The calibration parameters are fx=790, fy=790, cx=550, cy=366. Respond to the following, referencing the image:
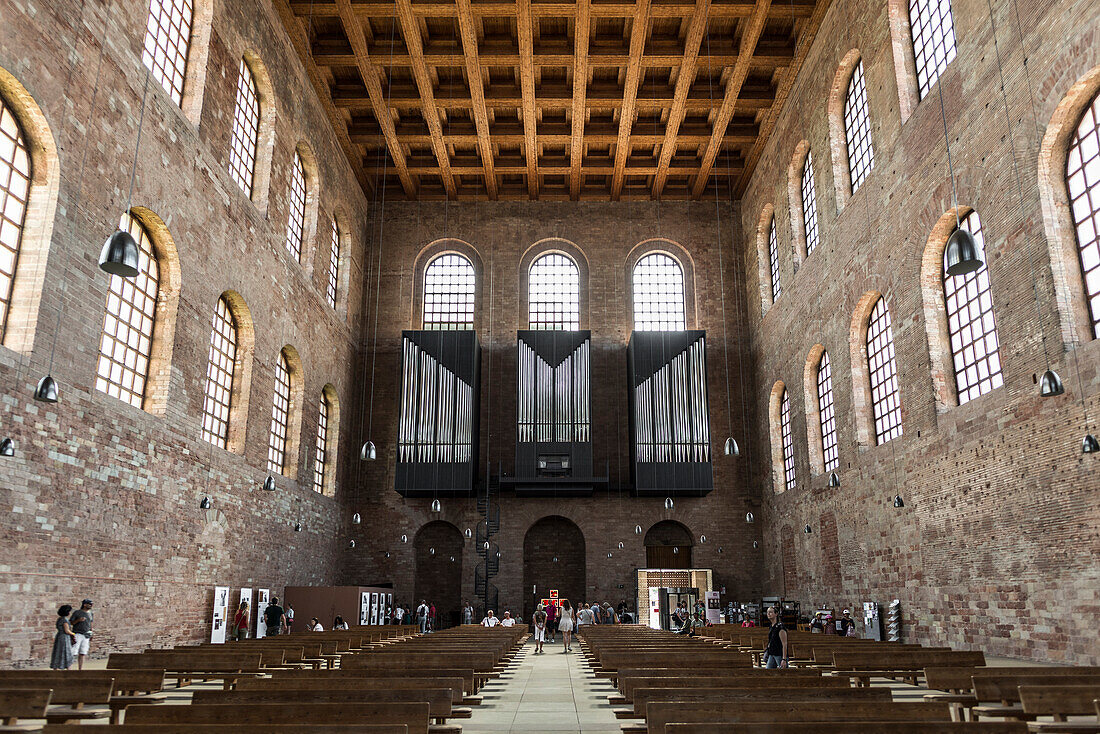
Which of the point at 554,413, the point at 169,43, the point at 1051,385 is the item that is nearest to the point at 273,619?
the point at 554,413

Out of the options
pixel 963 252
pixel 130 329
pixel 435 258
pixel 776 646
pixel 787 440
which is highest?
pixel 435 258

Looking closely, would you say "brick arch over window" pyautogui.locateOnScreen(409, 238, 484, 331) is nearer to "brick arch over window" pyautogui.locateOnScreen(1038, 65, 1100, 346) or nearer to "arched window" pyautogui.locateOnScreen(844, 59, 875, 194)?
"arched window" pyautogui.locateOnScreen(844, 59, 875, 194)

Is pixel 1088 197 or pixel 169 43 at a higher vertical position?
pixel 169 43

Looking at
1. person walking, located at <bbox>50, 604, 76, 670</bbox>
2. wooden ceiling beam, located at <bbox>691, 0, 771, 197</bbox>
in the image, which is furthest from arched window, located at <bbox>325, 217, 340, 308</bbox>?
person walking, located at <bbox>50, 604, 76, 670</bbox>

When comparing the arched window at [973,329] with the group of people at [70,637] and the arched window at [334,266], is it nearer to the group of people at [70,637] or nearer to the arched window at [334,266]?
the group of people at [70,637]

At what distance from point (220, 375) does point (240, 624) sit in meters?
5.41

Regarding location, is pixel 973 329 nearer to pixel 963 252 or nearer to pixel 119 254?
pixel 963 252

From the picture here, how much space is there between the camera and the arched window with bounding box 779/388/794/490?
2406cm

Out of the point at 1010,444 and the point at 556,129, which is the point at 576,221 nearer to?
the point at 556,129

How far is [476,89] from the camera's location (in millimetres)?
23688

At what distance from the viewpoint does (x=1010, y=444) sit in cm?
1241

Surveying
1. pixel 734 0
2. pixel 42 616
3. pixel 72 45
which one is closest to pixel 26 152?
pixel 72 45

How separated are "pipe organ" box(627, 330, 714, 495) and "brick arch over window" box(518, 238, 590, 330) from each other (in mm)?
2913

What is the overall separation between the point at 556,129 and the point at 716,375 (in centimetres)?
1021
